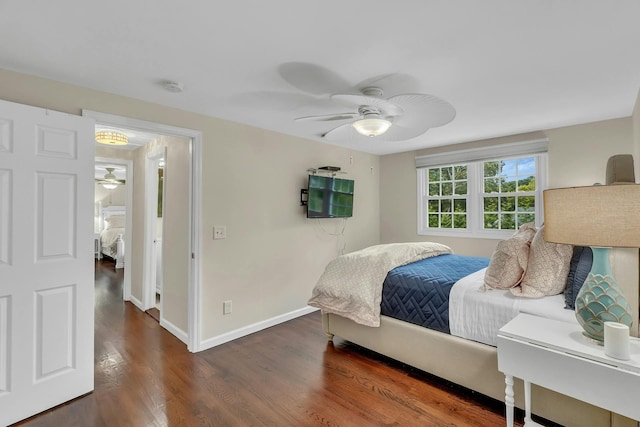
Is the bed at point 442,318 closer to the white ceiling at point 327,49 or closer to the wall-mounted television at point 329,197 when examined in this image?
the wall-mounted television at point 329,197

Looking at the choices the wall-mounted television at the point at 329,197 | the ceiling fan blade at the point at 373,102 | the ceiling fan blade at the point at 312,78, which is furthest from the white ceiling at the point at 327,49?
the wall-mounted television at the point at 329,197

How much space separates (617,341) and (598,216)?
57 cm

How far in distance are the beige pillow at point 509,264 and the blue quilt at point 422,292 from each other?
26cm

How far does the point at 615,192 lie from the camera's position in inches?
48.6

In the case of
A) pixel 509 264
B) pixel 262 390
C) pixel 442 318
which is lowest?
pixel 262 390

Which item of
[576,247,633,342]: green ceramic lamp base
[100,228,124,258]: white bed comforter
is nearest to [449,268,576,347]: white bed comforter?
[576,247,633,342]: green ceramic lamp base

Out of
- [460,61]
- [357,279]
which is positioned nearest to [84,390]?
[357,279]

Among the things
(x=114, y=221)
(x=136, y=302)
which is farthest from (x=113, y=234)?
(x=136, y=302)

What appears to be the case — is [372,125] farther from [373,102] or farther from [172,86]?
[172,86]

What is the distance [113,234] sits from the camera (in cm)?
741

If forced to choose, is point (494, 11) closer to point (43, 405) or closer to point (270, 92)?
point (270, 92)

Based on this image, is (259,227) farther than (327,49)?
Yes

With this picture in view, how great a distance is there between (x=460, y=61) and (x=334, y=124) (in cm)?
152

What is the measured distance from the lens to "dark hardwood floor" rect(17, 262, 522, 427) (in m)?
1.87
